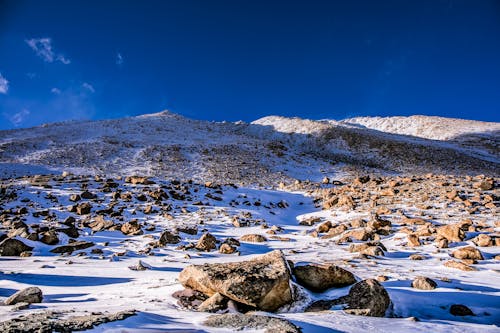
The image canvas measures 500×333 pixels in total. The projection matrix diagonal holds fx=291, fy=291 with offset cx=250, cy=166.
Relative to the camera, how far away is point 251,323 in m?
3.16

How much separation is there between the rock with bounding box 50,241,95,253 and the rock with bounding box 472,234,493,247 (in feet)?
35.0

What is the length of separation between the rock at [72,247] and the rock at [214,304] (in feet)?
18.6

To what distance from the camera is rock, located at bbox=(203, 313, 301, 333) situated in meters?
2.97

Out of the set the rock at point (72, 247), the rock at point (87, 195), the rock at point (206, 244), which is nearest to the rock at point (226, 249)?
the rock at point (206, 244)

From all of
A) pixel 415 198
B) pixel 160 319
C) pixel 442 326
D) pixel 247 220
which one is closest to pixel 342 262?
pixel 442 326

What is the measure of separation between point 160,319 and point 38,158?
1314 inches

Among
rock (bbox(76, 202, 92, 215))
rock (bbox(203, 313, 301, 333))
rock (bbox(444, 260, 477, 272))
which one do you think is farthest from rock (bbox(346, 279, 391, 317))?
rock (bbox(76, 202, 92, 215))

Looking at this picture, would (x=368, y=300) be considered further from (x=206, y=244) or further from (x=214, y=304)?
(x=206, y=244)

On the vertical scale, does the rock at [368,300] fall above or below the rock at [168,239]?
below

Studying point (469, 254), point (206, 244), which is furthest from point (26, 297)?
point (469, 254)

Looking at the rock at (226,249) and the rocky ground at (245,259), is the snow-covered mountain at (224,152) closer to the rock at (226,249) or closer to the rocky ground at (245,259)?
the rocky ground at (245,259)

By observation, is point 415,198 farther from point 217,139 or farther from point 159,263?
point 217,139

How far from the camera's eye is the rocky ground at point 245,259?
3.76 m

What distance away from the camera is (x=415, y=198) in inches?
527
